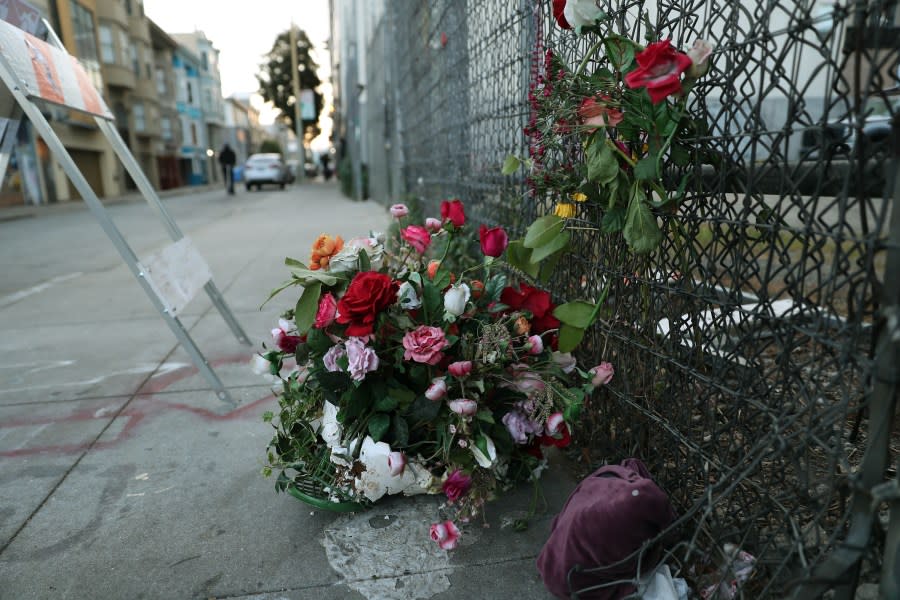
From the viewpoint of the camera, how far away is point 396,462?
6.16 feet

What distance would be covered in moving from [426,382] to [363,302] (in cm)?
Result: 37

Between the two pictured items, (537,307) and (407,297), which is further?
(537,307)

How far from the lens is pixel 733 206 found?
144cm

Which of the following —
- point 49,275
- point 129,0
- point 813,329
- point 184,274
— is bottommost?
point 49,275

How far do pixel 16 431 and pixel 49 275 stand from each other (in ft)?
16.2

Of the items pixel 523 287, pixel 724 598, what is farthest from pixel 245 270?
pixel 724 598

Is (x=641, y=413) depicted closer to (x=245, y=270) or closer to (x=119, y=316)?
(x=119, y=316)

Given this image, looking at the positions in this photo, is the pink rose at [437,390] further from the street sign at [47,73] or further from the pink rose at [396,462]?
the street sign at [47,73]

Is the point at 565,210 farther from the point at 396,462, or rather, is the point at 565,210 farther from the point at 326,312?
the point at 396,462

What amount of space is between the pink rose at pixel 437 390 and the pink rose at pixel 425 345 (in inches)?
2.5

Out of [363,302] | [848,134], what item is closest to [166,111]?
[363,302]

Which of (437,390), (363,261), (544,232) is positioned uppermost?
(544,232)

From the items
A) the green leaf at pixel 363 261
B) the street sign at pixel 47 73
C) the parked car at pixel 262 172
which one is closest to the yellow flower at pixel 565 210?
the green leaf at pixel 363 261

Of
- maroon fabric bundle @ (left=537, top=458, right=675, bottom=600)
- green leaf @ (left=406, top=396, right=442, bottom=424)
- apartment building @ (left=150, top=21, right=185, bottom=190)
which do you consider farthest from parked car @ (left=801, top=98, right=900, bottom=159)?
apartment building @ (left=150, top=21, right=185, bottom=190)
